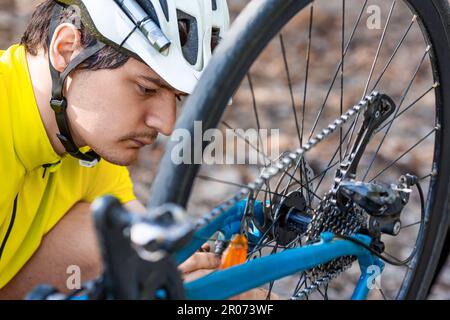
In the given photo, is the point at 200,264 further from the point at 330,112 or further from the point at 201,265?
the point at 330,112

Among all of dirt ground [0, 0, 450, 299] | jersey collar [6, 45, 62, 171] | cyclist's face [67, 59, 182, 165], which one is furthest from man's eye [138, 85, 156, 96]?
dirt ground [0, 0, 450, 299]

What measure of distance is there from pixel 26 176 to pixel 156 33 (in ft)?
1.73

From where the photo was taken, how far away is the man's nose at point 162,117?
1860mm

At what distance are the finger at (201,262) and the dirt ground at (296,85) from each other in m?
1.17

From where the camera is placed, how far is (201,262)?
5.98ft

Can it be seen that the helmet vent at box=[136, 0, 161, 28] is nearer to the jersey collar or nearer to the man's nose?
the man's nose

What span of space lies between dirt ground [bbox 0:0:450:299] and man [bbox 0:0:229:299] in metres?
1.24

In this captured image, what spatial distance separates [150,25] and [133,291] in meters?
0.71

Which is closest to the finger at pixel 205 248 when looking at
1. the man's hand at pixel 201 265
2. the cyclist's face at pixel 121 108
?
the man's hand at pixel 201 265

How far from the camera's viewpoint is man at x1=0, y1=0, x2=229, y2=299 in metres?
1.80

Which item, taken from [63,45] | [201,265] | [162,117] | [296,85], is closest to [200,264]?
[201,265]

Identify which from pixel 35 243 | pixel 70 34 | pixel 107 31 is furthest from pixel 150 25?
pixel 35 243

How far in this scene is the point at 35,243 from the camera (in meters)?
2.17

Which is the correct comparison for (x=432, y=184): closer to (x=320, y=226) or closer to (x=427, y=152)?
(x=320, y=226)
